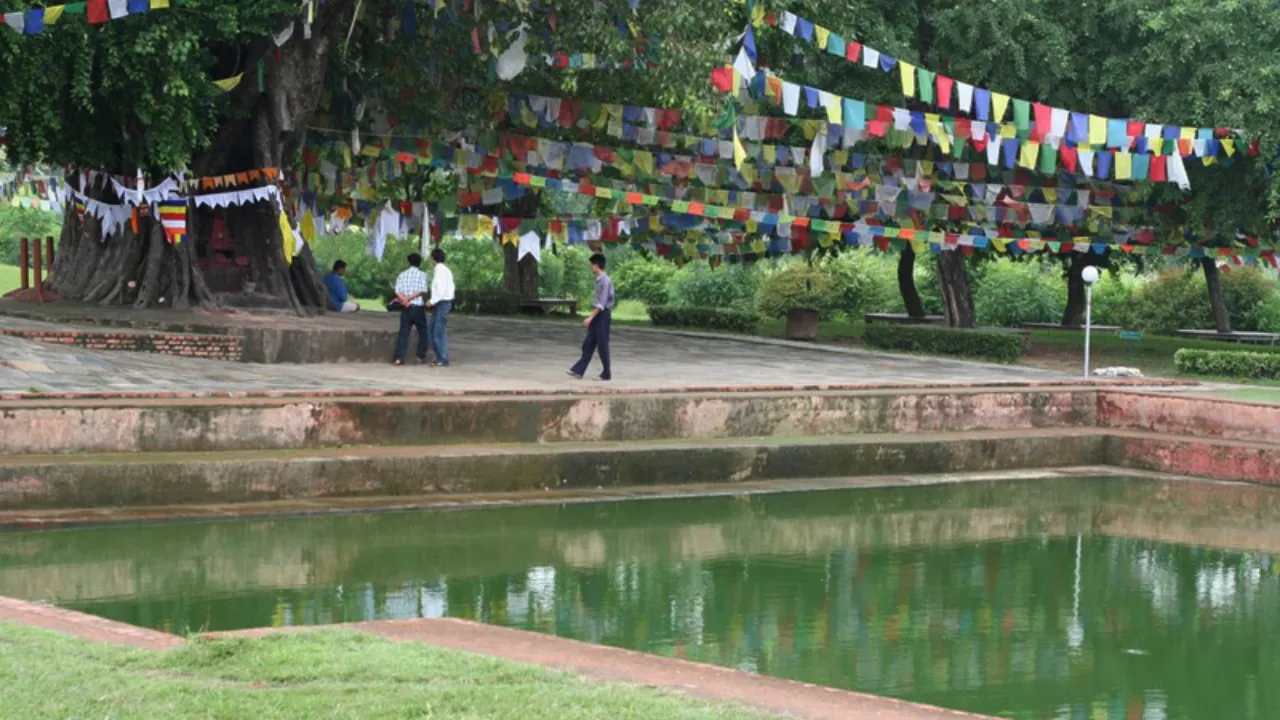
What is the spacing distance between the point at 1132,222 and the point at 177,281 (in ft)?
48.9

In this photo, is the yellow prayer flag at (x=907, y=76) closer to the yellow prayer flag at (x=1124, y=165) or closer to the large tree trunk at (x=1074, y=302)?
the yellow prayer flag at (x=1124, y=165)

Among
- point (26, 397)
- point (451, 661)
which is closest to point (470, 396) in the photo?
point (26, 397)

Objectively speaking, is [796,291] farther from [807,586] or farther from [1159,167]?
[807,586]

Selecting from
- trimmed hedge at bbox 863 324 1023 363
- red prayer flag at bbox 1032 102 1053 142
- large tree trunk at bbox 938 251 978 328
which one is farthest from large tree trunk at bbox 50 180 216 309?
large tree trunk at bbox 938 251 978 328

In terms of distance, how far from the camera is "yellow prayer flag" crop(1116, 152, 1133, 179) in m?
23.0

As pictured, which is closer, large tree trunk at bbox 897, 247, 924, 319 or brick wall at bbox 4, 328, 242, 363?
brick wall at bbox 4, 328, 242, 363

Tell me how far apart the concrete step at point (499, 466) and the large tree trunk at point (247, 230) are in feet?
24.9

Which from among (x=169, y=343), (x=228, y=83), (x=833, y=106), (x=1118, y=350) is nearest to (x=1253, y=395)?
(x=833, y=106)

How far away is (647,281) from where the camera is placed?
44719 millimetres

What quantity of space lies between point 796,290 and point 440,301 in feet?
49.8

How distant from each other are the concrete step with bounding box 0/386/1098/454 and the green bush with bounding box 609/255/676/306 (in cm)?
2614

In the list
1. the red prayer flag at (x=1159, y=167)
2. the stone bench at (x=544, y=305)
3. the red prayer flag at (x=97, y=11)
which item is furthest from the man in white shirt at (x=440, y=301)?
the stone bench at (x=544, y=305)

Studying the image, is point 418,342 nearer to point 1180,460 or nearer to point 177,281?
point 177,281

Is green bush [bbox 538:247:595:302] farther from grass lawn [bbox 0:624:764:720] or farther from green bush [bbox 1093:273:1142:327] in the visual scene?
grass lawn [bbox 0:624:764:720]
